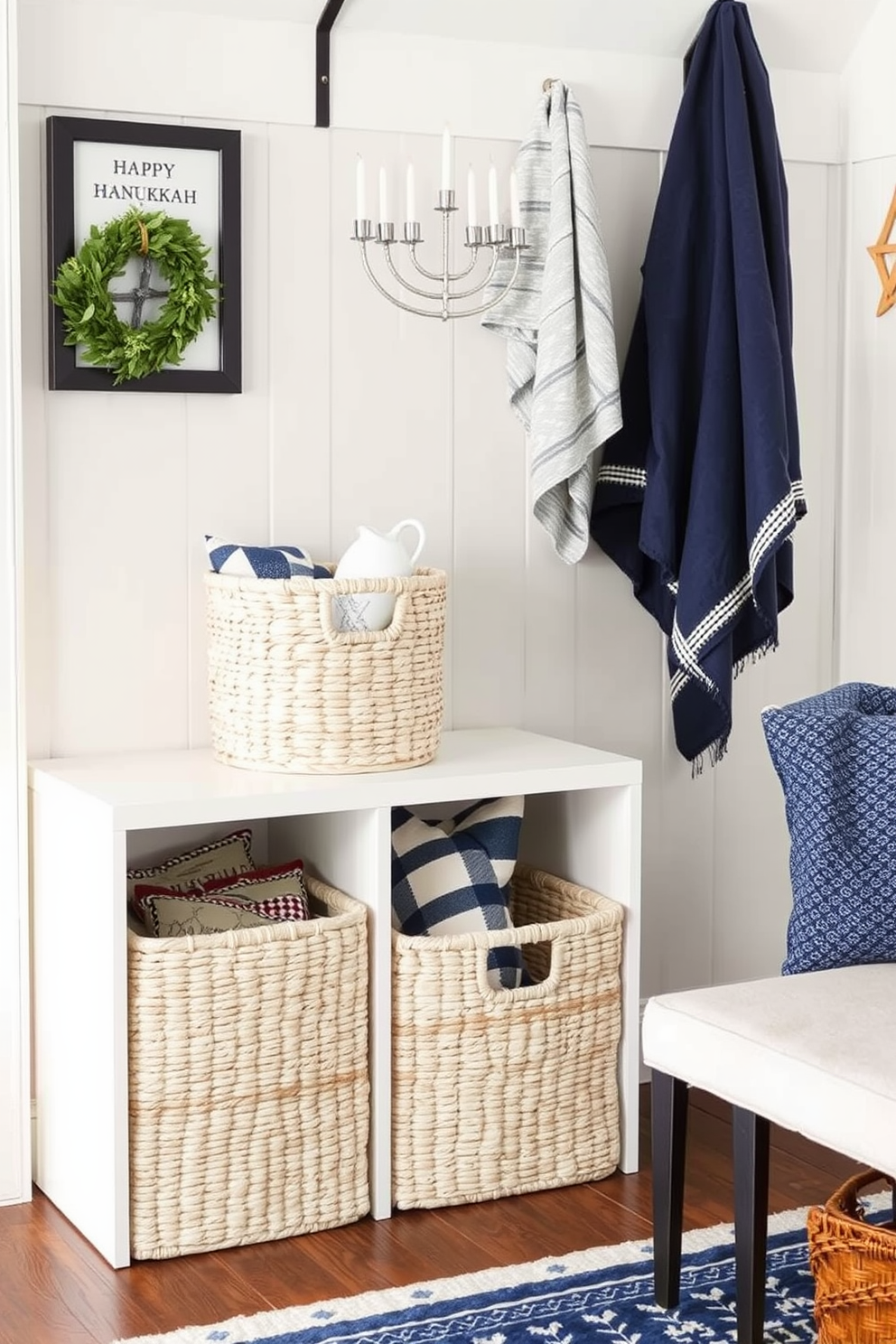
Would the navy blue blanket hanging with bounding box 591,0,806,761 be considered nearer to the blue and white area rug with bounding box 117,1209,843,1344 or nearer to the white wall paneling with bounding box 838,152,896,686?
the white wall paneling with bounding box 838,152,896,686

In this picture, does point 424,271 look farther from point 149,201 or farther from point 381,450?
point 149,201

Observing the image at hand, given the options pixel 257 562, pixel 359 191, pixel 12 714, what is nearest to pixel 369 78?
pixel 359 191

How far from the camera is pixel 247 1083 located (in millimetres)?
2154

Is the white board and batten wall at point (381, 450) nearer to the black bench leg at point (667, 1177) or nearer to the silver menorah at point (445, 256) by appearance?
the silver menorah at point (445, 256)

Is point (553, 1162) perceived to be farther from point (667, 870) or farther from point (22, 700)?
point (22, 700)

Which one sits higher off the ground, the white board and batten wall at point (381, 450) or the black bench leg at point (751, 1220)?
the white board and batten wall at point (381, 450)

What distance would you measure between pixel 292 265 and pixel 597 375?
19.5 inches

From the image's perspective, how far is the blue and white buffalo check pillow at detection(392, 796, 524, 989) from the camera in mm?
2363

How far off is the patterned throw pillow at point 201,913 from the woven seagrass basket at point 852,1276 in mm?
833

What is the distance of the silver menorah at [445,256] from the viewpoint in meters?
2.35

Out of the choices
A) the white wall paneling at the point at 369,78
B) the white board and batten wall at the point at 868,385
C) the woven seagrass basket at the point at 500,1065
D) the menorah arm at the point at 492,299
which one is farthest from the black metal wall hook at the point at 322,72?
the woven seagrass basket at the point at 500,1065

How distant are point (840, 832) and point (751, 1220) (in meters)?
0.48

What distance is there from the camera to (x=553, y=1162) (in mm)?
2377

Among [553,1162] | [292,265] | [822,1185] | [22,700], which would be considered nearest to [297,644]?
[22,700]
